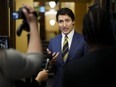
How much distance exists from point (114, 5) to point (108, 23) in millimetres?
2885

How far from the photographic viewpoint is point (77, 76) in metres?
1.78

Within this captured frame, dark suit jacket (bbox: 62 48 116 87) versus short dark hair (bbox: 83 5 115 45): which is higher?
short dark hair (bbox: 83 5 115 45)

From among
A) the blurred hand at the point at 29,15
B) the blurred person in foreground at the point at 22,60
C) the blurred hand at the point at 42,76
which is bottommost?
the blurred hand at the point at 42,76

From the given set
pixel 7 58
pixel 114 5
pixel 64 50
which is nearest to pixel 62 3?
pixel 114 5

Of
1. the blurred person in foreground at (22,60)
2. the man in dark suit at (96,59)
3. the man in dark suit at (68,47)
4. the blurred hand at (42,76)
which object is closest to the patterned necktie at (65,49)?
the man in dark suit at (68,47)

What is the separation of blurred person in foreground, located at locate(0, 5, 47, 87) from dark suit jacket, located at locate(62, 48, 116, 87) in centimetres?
25

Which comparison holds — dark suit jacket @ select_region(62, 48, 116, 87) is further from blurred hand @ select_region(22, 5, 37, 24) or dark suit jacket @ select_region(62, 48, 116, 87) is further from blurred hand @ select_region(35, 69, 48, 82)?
blurred hand @ select_region(35, 69, 48, 82)

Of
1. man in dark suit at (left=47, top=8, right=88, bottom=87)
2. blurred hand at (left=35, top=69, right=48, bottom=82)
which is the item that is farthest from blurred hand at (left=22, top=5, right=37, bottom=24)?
man in dark suit at (left=47, top=8, right=88, bottom=87)

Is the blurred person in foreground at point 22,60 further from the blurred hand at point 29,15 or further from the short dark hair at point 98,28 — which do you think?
the short dark hair at point 98,28

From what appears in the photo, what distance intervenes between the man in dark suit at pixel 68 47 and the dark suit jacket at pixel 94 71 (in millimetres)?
1520

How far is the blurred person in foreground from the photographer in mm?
1516

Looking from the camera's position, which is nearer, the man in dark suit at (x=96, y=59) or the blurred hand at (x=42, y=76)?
the man in dark suit at (x=96, y=59)

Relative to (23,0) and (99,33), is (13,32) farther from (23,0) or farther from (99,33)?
(99,33)

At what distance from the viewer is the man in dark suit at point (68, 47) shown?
11.1 ft
